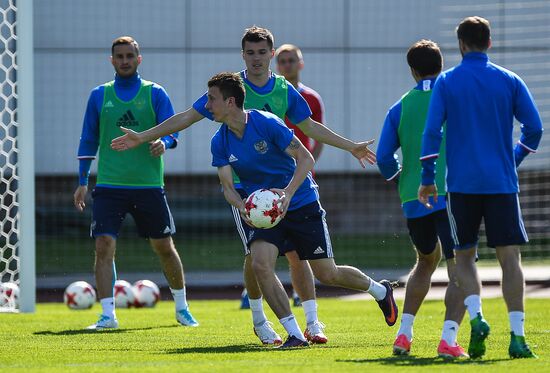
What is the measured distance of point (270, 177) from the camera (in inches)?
325

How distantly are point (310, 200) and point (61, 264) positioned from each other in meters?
11.9

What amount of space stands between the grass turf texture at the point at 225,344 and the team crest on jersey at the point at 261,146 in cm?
135

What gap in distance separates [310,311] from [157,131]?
176 centimetres

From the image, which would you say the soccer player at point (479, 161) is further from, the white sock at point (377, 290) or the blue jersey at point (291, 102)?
the blue jersey at point (291, 102)

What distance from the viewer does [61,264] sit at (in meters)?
19.6

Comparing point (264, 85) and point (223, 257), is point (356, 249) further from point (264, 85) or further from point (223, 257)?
point (264, 85)

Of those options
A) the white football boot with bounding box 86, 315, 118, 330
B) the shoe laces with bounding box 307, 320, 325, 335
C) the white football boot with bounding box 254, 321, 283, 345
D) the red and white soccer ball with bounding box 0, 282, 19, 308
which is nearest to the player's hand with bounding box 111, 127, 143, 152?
the white football boot with bounding box 254, 321, 283, 345

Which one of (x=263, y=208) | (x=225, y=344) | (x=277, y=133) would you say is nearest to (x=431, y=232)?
(x=263, y=208)

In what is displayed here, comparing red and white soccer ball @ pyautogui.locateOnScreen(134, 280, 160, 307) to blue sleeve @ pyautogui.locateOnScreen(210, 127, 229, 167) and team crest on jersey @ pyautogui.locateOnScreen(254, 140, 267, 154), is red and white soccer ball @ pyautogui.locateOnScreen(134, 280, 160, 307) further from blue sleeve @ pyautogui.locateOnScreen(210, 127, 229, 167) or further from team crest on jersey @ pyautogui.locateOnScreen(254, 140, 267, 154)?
team crest on jersey @ pyautogui.locateOnScreen(254, 140, 267, 154)

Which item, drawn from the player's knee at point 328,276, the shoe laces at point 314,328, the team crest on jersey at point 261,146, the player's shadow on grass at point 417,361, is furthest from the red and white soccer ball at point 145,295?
the player's shadow on grass at point 417,361

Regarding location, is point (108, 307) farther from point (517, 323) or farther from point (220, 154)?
point (517, 323)

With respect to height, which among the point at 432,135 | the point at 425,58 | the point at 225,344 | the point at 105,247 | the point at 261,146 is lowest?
the point at 225,344

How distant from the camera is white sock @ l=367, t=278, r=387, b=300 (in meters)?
8.87

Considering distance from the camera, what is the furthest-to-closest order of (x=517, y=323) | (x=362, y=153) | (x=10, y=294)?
(x=10, y=294)
(x=362, y=153)
(x=517, y=323)
